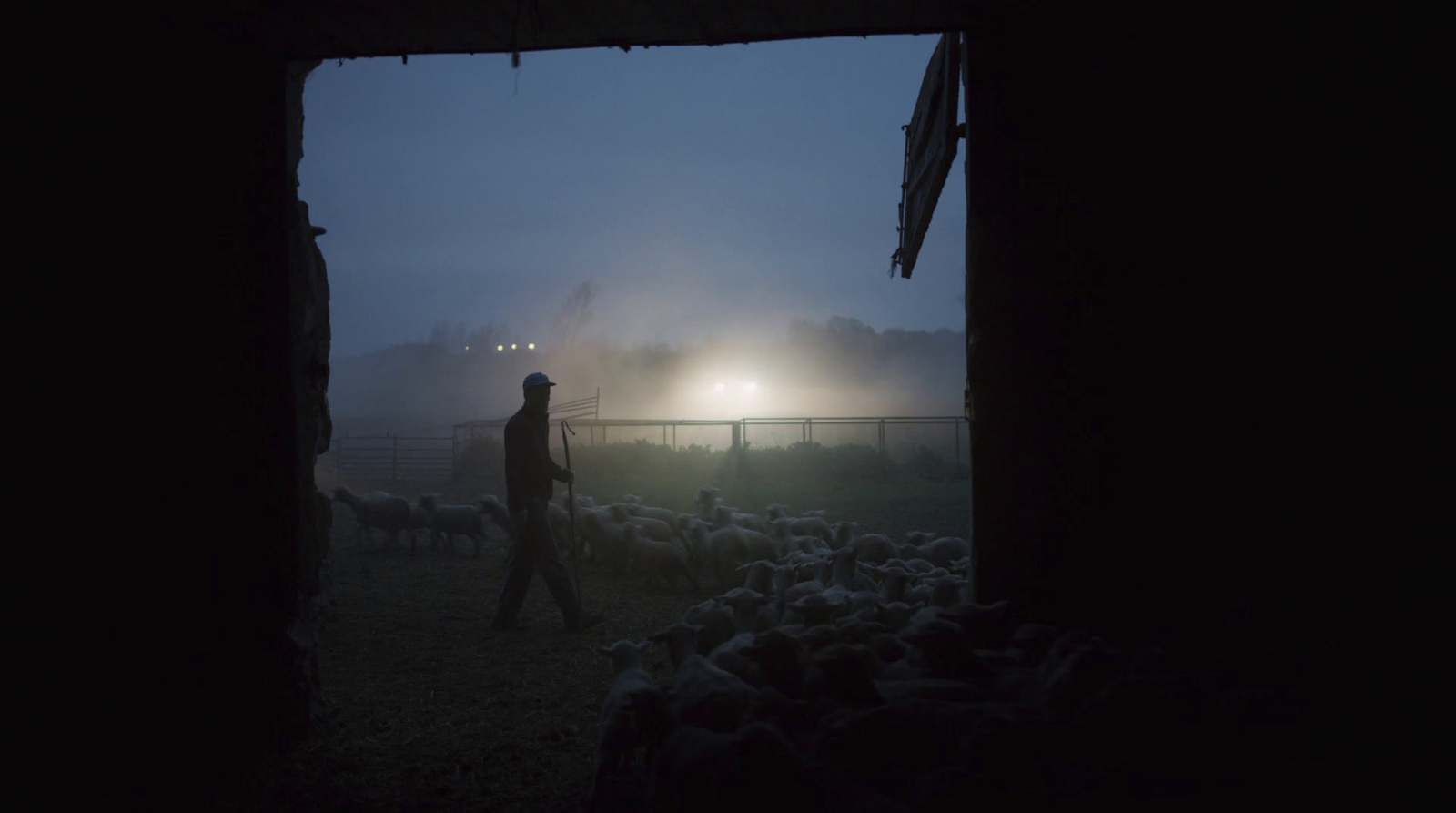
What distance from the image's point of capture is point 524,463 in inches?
278

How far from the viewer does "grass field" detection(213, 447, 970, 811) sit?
149 inches

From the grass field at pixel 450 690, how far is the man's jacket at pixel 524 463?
120 centimetres

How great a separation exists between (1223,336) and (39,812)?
5442 millimetres

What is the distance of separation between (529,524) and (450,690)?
186cm

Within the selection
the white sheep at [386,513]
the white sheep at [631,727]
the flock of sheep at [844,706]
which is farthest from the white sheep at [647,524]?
the white sheep at [631,727]

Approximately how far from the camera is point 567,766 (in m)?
4.07

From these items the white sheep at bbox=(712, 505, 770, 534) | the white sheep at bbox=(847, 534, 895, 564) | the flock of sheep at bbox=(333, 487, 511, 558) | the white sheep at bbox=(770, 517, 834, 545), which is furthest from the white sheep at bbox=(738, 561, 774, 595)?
the flock of sheep at bbox=(333, 487, 511, 558)

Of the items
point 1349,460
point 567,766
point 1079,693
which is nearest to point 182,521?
point 567,766

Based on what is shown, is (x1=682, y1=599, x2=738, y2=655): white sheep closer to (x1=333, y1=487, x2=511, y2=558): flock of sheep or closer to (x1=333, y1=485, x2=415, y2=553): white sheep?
(x1=333, y1=487, x2=511, y2=558): flock of sheep

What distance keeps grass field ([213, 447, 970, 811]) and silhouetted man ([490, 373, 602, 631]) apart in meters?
0.27

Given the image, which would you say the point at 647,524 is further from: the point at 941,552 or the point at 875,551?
the point at 941,552

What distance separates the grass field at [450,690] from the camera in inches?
149

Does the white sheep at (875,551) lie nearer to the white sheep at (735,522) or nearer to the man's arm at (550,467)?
the white sheep at (735,522)

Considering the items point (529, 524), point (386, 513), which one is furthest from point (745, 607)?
point (386, 513)
